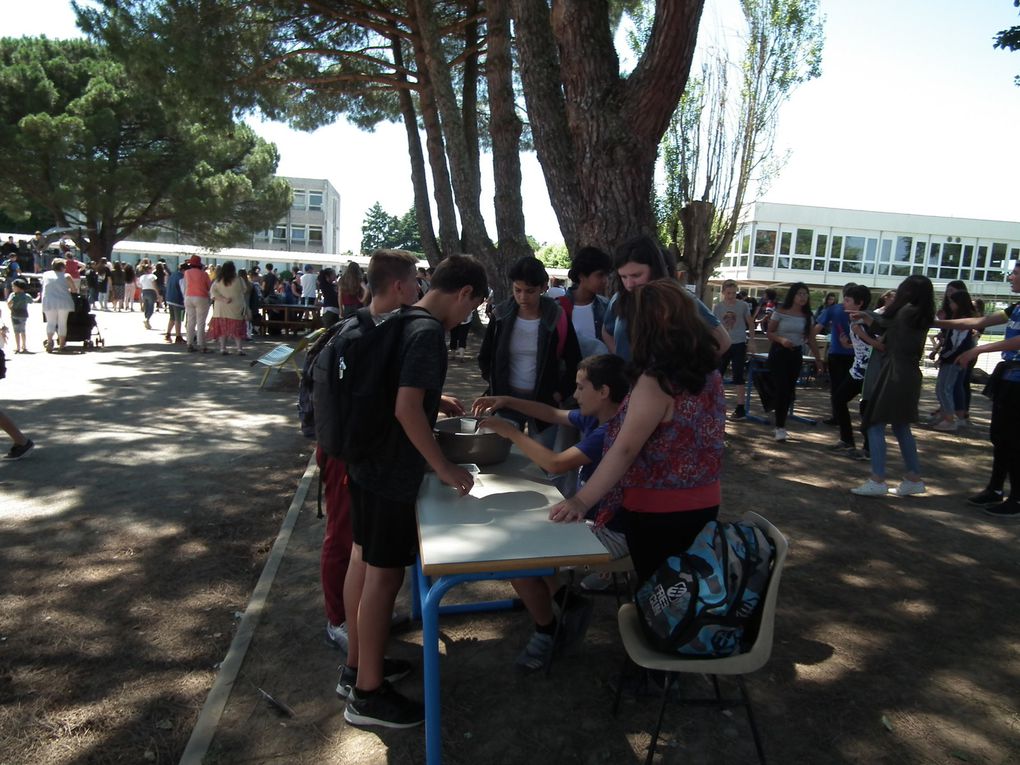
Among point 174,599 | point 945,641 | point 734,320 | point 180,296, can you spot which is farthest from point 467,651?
point 180,296

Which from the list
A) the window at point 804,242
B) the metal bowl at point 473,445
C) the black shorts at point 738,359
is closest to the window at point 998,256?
the window at point 804,242

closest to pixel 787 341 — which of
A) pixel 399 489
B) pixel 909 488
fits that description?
pixel 909 488

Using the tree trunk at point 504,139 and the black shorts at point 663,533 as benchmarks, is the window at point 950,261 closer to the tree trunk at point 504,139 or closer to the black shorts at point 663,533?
the tree trunk at point 504,139

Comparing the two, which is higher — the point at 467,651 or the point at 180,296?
the point at 180,296

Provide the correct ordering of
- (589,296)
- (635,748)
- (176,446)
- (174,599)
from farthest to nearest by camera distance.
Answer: (176,446)
(589,296)
(174,599)
(635,748)

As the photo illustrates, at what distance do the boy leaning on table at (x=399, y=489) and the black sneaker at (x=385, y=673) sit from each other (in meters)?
0.07

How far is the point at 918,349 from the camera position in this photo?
16.5 feet

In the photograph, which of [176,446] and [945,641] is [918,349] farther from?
[176,446]

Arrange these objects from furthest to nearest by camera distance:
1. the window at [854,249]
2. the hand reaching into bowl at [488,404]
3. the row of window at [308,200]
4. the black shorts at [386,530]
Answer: the row of window at [308,200] < the window at [854,249] < the hand reaching into bowl at [488,404] < the black shorts at [386,530]

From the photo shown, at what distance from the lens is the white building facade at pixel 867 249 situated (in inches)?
1303

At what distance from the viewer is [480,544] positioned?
1937 mm

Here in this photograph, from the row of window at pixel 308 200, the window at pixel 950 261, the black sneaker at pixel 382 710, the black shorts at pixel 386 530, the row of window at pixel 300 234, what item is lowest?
the black sneaker at pixel 382 710

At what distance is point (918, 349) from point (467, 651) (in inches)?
158

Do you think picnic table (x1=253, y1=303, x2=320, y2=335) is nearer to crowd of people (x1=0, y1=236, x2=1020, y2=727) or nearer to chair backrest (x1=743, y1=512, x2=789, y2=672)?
crowd of people (x1=0, y1=236, x2=1020, y2=727)
